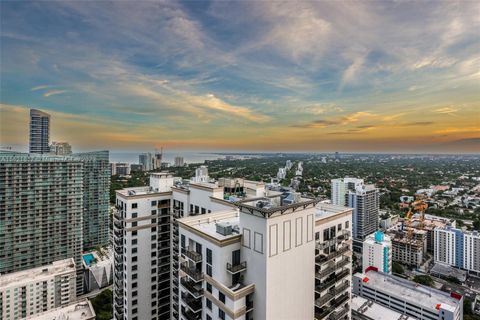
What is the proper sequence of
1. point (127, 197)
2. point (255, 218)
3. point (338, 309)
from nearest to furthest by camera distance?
point (255, 218), point (338, 309), point (127, 197)

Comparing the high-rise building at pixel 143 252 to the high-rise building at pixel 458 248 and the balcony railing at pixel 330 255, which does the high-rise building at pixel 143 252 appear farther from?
the high-rise building at pixel 458 248

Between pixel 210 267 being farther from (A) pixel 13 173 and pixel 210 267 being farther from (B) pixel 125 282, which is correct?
(A) pixel 13 173

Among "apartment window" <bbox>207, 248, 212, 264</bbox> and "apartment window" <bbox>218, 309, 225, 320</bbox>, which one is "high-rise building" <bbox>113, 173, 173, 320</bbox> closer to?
"apartment window" <bbox>207, 248, 212, 264</bbox>

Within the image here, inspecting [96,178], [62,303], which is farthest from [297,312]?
[96,178]

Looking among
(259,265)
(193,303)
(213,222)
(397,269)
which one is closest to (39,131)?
(213,222)

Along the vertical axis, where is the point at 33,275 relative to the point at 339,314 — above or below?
below

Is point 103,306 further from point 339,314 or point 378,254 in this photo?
point 378,254
